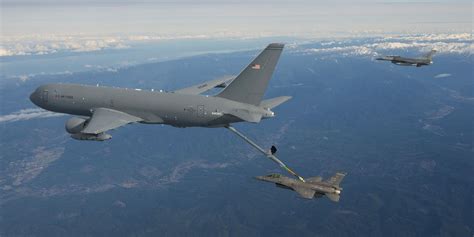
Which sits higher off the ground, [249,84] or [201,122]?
[249,84]

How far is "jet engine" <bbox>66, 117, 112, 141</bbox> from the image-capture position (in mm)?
52406

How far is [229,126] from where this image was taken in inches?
2320

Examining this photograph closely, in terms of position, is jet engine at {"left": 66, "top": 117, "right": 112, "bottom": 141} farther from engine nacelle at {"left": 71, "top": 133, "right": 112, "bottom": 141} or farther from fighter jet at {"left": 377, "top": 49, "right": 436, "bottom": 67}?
fighter jet at {"left": 377, "top": 49, "right": 436, "bottom": 67}

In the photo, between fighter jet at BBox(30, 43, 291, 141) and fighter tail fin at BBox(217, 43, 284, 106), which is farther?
fighter tail fin at BBox(217, 43, 284, 106)

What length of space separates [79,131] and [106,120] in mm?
4111

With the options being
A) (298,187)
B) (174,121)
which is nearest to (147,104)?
(174,121)

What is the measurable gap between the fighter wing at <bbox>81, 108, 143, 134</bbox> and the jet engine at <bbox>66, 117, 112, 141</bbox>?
105 cm

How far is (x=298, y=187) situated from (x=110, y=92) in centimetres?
3194

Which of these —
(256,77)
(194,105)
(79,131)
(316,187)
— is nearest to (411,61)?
(256,77)

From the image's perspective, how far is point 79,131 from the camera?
5516cm

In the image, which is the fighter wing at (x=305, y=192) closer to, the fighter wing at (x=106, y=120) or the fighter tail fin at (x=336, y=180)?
the fighter tail fin at (x=336, y=180)

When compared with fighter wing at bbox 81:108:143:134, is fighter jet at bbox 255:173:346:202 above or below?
below

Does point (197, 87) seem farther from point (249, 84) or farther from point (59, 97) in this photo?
point (59, 97)

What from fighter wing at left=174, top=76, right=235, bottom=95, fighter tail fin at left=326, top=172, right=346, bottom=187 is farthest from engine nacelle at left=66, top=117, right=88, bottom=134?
fighter tail fin at left=326, top=172, right=346, bottom=187
